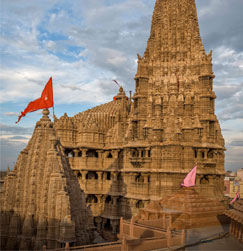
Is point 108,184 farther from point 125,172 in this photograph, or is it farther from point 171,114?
point 171,114

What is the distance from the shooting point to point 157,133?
38281 mm

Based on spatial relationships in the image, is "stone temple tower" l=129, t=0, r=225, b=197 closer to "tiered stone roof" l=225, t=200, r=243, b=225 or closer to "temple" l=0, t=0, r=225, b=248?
"temple" l=0, t=0, r=225, b=248

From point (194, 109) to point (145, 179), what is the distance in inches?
395

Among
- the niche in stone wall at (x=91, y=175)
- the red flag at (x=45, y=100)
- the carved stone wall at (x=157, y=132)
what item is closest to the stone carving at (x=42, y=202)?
the red flag at (x=45, y=100)

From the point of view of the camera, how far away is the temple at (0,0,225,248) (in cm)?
3744

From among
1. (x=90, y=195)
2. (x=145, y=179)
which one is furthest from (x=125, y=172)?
(x=90, y=195)

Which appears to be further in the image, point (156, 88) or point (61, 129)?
point (61, 129)

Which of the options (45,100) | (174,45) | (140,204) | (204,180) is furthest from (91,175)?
(45,100)

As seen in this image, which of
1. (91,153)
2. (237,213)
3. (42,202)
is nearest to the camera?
(237,213)

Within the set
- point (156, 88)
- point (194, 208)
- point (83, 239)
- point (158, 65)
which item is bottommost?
point (83, 239)

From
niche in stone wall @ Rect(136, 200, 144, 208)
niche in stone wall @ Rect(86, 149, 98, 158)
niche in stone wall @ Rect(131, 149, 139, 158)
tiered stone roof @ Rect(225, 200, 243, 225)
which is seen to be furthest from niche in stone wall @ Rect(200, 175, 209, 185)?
tiered stone roof @ Rect(225, 200, 243, 225)

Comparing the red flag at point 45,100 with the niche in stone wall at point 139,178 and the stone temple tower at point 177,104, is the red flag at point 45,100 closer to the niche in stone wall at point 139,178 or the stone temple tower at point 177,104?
the stone temple tower at point 177,104

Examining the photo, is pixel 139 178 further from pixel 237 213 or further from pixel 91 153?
pixel 237 213

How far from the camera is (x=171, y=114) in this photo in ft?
125
